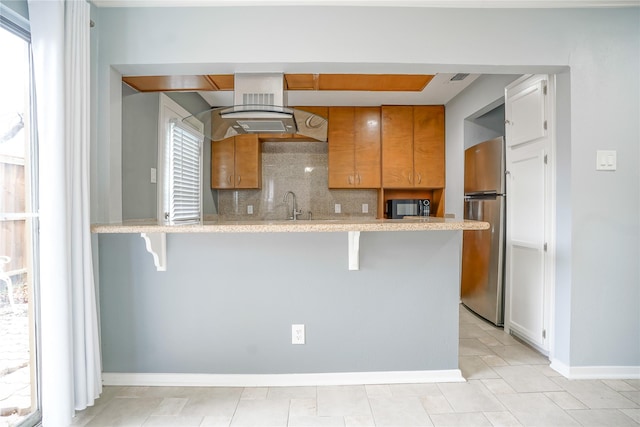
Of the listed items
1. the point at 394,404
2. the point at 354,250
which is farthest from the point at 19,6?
the point at 394,404

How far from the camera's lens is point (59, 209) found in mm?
1646

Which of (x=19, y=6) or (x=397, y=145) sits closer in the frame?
(x=19, y=6)

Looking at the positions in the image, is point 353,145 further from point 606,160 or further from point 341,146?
point 606,160

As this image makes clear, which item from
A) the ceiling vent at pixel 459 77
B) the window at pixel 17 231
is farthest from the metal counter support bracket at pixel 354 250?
the ceiling vent at pixel 459 77

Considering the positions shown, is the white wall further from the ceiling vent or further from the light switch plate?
the ceiling vent

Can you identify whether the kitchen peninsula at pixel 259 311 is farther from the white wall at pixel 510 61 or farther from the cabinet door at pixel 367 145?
the cabinet door at pixel 367 145

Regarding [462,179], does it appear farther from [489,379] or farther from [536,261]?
[489,379]

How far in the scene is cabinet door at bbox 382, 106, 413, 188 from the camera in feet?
14.0

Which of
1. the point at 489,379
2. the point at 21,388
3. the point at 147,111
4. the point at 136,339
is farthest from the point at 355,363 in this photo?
the point at 147,111

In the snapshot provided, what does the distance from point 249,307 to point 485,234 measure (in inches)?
97.2

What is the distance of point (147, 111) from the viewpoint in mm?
2744

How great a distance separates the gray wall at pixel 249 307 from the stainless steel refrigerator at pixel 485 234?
1.56 meters

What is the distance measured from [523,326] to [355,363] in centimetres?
160

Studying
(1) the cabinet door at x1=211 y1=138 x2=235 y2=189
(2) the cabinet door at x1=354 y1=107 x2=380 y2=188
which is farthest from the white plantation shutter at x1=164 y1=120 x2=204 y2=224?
(2) the cabinet door at x1=354 y1=107 x2=380 y2=188
